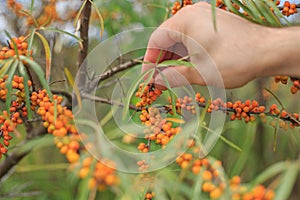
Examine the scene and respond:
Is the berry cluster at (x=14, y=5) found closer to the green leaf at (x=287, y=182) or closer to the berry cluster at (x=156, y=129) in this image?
the berry cluster at (x=156, y=129)

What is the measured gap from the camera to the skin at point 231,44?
2.37ft

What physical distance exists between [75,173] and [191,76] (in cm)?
46

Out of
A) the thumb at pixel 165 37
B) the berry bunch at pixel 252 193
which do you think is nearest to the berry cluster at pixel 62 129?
the berry bunch at pixel 252 193

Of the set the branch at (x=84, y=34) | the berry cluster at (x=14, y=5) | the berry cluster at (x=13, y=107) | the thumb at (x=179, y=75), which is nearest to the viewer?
the berry cluster at (x=13, y=107)

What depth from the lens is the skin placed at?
2.37 feet

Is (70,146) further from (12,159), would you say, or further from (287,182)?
(12,159)

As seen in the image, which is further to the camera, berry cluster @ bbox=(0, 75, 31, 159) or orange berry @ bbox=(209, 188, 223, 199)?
berry cluster @ bbox=(0, 75, 31, 159)

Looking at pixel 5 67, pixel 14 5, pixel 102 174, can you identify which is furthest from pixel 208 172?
pixel 14 5

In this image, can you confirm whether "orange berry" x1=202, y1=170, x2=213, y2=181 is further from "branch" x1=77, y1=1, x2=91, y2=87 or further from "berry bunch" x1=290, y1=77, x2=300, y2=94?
"branch" x1=77, y1=1, x2=91, y2=87

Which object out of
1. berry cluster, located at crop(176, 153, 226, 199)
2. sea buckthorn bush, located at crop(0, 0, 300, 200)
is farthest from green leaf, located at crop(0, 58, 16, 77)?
berry cluster, located at crop(176, 153, 226, 199)

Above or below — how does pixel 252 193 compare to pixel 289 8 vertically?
below

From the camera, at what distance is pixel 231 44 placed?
72 cm

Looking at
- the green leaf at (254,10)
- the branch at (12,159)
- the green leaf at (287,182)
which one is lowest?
the branch at (12,159)

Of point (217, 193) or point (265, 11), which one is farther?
point (265, 11)
